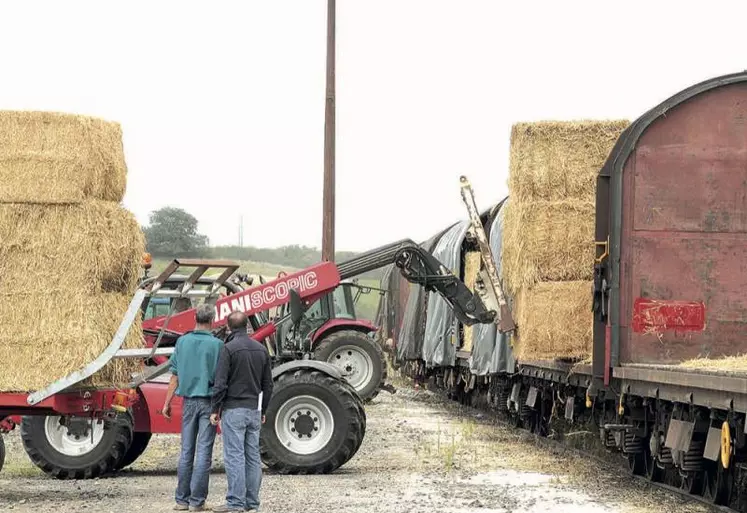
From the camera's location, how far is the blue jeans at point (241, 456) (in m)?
11.8

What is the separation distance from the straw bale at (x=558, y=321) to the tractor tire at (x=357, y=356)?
9.59 metres

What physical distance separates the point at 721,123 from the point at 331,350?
12882 millimetres

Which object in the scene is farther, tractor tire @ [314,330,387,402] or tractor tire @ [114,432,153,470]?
tractor tire @ [314,330,387,402]

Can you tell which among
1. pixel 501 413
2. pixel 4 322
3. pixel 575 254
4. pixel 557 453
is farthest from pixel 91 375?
pixel 501 413

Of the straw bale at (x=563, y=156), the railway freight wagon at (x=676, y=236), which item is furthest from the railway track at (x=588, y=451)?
the straw bale at (x=563, y=156)

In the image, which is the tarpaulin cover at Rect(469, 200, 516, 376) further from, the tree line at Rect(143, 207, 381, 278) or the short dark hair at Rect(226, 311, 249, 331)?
the tree line at Rect(143, 207, 381, 278)

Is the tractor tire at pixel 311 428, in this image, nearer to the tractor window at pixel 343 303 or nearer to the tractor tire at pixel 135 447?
the tractor tire at pixel 135 447

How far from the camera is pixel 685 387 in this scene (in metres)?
12.2

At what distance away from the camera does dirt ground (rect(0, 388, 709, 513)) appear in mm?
12484

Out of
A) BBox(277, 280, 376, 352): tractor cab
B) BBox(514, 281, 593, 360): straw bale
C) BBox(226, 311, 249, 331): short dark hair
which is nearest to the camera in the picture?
BBox(226, 311, 249, 331): short dark hair

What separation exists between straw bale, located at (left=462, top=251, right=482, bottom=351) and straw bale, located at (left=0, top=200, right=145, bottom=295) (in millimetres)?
11682

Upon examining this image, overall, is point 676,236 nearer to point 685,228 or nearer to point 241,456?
point 685,228

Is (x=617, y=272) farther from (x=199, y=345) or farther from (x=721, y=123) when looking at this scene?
(x=199, y=345)

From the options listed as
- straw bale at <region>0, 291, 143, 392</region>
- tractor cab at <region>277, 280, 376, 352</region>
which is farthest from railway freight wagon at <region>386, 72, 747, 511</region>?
tractor cab at <region>277, 280, 376, 352</region>
